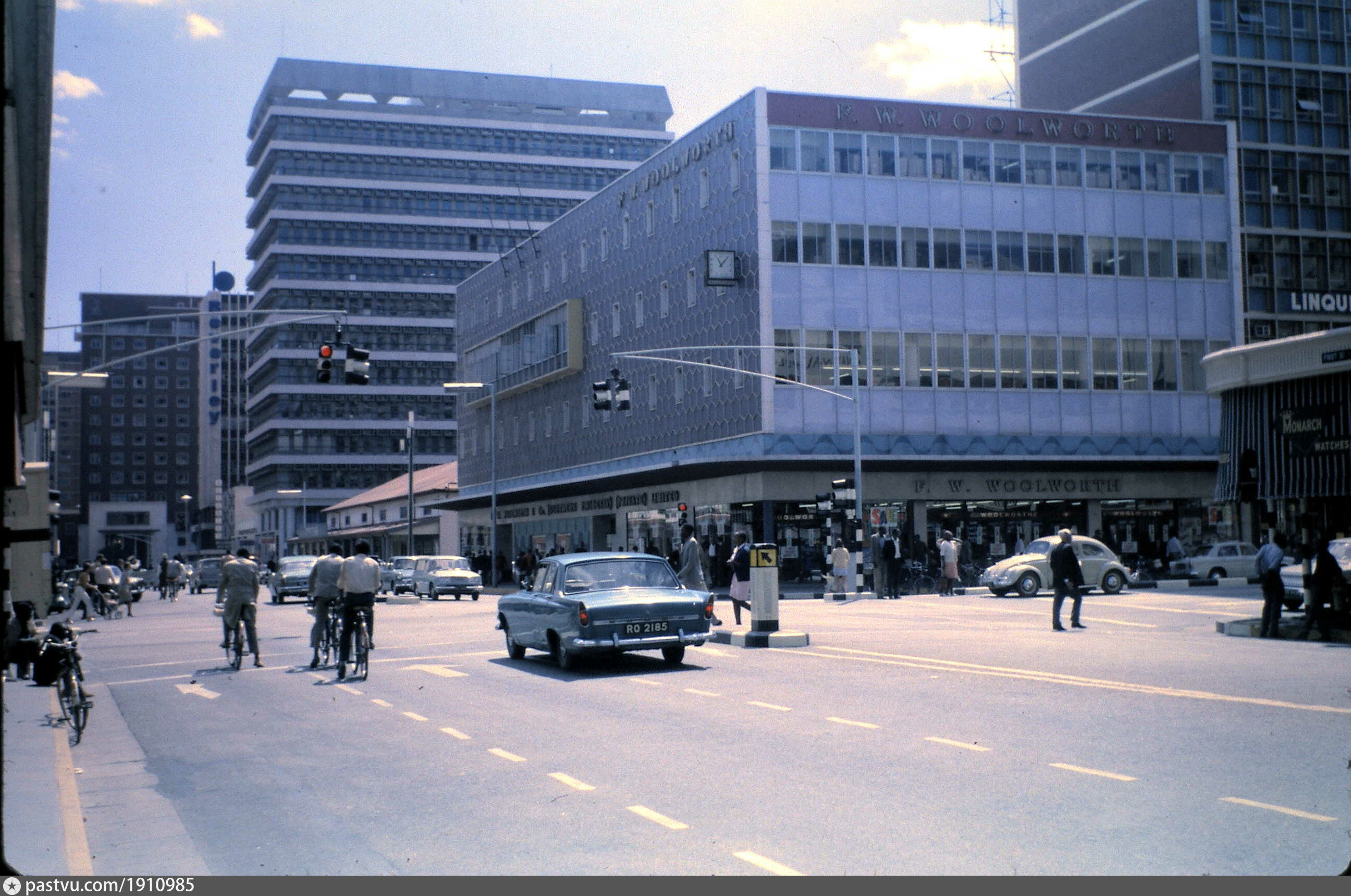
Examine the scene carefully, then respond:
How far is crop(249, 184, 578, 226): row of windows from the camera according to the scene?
11400cm

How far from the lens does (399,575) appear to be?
5472 centimetres

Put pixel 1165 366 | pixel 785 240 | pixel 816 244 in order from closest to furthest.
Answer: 1. pixel 785 240
2. pixel 816 244
3. pixel 1165 366

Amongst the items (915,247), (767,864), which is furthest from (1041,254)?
(767,864)

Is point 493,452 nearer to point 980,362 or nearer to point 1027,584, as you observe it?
point 980,362

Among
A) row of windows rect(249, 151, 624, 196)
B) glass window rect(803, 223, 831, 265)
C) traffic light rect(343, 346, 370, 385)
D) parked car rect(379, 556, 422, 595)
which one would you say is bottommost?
parked car rect(379, 556, 422, 595)

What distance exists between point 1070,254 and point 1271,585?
3424cm

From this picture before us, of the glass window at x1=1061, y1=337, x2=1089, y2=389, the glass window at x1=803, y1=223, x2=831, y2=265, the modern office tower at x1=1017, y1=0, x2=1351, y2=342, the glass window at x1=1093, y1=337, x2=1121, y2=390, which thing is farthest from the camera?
the modern office tower at x1=1017, y1=0, x2=1351, y2=342

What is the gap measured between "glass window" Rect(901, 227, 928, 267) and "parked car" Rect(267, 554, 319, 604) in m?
24.5

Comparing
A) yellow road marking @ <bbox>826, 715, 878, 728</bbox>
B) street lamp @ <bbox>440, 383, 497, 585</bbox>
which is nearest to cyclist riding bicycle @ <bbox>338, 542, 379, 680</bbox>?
yellow road marking @ <bbox>826, 715, 878, 728</bbox>

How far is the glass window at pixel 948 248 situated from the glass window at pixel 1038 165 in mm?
3932

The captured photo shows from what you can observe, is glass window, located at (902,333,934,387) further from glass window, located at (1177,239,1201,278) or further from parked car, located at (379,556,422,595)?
parked car, located at (379,556,422,595)

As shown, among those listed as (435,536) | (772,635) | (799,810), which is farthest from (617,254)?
(799,810)

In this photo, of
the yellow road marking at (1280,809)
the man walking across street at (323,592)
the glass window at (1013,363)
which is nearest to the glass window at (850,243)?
the glass window at (1013,363)

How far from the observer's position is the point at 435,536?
299ft
